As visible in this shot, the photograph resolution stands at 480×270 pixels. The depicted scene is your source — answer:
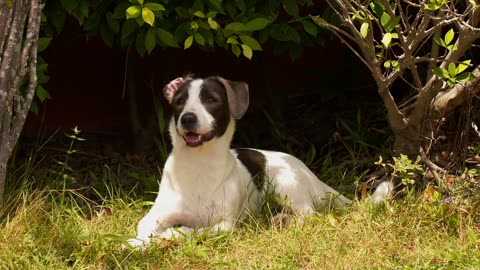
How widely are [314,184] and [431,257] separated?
4.10ft

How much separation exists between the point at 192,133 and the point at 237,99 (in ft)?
1.25

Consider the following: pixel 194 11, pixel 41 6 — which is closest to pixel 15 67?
pixel 41 6

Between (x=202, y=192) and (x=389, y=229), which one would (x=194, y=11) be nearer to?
(x=202, y=192)

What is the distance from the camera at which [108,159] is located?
7027 mm

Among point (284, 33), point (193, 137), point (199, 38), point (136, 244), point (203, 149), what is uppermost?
point (199, 38)

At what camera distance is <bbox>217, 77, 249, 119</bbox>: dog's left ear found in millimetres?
5398

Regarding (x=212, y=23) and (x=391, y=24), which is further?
(x=212, y=23)

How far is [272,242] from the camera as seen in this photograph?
5078 millimetres

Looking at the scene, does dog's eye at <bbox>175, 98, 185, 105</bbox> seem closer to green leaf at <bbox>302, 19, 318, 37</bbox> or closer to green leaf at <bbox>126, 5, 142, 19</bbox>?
green leaf at <bbox>126, 5, 142, 19</bbox>

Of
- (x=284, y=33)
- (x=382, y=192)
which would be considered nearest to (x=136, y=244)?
(x=382, y=192)

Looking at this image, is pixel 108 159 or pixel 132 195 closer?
pixel 132 195

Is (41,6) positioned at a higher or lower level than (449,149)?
higher

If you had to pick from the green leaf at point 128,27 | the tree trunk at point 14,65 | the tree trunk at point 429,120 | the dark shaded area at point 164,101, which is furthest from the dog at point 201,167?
the dark shaded area at point 164,101

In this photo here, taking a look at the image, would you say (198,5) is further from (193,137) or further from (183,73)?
(183,73)
